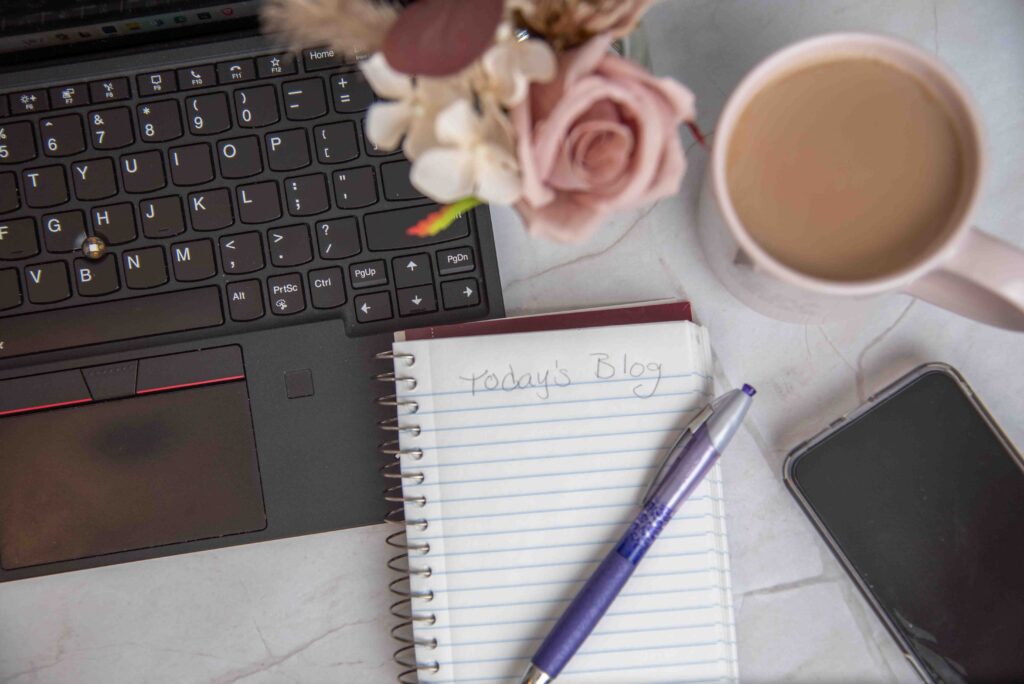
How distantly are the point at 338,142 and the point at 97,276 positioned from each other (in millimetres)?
158

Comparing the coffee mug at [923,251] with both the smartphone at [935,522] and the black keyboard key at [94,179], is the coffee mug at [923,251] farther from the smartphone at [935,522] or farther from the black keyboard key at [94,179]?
the black keyboard key at [94,179]

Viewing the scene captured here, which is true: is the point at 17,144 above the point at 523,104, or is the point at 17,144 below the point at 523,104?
above

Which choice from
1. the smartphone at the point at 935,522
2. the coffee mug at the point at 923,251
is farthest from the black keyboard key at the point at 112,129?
the smartphone at the point at 935,522

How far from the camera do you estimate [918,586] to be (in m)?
0.43

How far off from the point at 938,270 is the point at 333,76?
325 millimetres

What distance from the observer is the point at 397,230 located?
1.44ft

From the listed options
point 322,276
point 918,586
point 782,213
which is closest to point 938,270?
point 782,213

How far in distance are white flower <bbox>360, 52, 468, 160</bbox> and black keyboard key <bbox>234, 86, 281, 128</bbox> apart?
0.20 meters

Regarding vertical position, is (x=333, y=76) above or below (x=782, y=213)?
above

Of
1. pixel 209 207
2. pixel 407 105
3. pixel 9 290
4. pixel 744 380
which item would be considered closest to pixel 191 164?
pixel 209 207

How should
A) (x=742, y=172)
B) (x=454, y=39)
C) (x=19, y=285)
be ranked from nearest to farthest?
(x=454, y=39), (x=742, y=172), (x=19, y=285)

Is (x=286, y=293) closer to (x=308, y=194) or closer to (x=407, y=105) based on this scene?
(x=308, y=194)

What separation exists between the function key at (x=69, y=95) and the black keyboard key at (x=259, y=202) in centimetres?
10

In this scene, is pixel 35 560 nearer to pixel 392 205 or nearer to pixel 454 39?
pixel 392 205
